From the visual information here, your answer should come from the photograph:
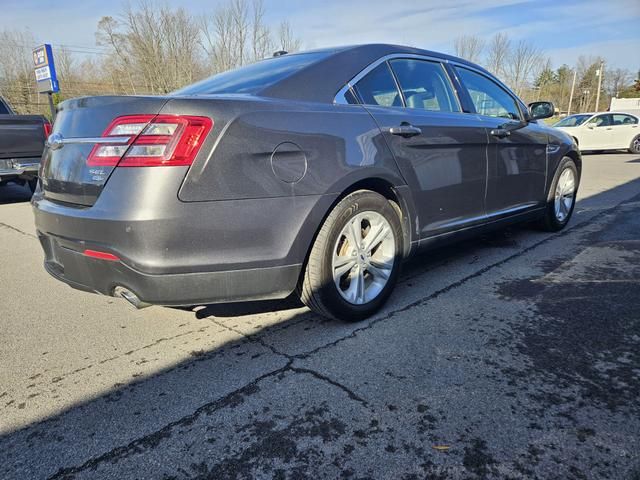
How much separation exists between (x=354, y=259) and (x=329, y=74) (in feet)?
3.51

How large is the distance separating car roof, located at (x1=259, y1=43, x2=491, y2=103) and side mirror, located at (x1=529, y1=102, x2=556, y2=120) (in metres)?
2.05

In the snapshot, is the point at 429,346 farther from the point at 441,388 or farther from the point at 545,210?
the point at 545,210

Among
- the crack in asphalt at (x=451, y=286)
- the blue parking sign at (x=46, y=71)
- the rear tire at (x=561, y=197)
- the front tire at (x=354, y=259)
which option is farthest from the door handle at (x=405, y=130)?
the blue parking sign at (x=46, y=71)

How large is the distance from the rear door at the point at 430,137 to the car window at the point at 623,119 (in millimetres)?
16021

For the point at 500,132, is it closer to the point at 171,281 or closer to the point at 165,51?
the point at 171,281

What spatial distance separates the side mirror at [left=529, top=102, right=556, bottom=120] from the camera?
443 centimetres

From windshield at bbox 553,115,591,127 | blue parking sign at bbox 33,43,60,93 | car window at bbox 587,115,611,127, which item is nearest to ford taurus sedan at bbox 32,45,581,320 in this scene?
blue parking sign at bbox 33,43,60,93

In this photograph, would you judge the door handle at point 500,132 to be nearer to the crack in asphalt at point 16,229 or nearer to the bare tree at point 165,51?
the crack in asphalt at point 16,229

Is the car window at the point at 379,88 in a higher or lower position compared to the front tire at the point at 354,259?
higher

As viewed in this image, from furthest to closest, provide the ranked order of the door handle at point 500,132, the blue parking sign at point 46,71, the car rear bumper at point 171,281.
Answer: the blue parking sign at point 46,71, the door handle at point 500,132, the car rear bumper at point 171,281

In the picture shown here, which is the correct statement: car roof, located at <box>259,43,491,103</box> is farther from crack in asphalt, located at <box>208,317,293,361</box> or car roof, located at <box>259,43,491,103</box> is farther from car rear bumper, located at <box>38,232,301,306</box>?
crack in asphalt, located at <box>208,317,293,361</box>

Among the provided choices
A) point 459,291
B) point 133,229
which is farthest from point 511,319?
point 133,229

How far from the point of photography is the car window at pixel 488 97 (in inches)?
146

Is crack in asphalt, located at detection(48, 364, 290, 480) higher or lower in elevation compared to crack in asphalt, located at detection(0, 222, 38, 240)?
higher
